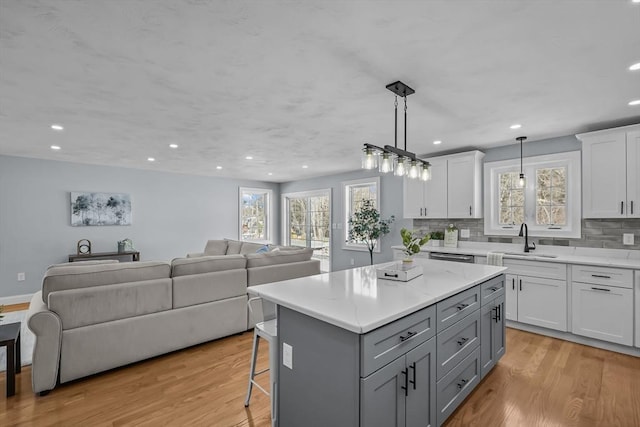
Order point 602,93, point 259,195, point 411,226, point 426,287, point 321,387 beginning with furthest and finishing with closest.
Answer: point 259,195 → point 411,226 → point 602,93 → point 426,287 → point 321,387

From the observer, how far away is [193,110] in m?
3.03

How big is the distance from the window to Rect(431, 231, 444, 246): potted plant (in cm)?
475

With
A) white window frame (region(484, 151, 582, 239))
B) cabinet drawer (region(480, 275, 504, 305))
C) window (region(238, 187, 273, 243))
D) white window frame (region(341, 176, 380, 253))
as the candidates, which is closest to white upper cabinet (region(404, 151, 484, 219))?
white window frame (region(484, 151, 582, 239))

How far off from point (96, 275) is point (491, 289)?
3428mm

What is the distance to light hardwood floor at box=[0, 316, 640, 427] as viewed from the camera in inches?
84.0

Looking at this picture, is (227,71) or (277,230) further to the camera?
(277,230)

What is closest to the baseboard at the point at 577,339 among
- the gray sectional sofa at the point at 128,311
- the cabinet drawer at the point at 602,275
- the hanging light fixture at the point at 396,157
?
the cabinet drawer at the point at 602,275

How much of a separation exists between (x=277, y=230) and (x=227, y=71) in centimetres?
667

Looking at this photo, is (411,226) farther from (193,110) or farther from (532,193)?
(193,110)

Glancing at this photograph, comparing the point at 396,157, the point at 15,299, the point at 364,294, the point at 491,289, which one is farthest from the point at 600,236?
the point at 15,299

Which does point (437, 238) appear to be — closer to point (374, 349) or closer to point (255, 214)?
point (374, 349)

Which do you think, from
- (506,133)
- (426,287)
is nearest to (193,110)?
(426,287)

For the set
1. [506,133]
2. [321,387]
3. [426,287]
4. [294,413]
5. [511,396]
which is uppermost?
[506,133]

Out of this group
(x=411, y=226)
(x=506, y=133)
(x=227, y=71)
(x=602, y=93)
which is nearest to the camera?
(x=227, y=71)
